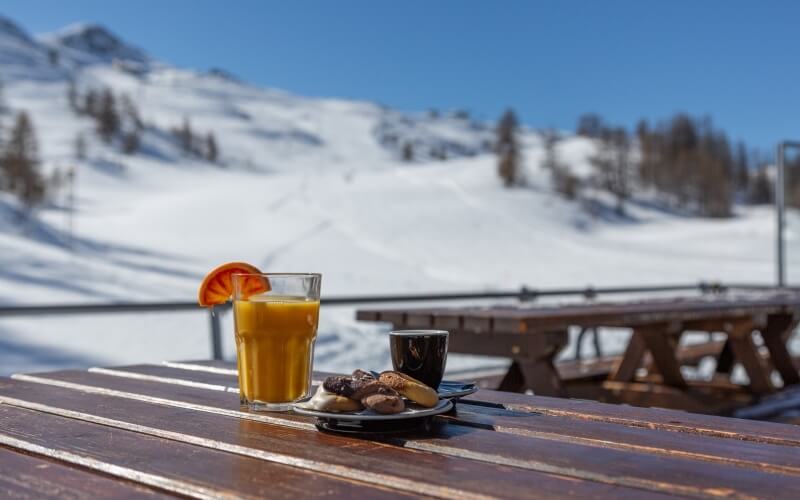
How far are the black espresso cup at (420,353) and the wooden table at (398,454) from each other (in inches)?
3.7

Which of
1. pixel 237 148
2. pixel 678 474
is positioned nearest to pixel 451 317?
pixel 678 474

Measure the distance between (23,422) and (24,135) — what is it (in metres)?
44.3

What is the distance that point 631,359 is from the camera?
4.86 m

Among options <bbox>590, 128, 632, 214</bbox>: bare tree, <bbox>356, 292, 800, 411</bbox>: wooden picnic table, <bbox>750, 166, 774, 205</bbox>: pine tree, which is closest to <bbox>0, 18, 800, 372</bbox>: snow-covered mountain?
<bbox>590, 128, 632, 214</bbox>: bare tree

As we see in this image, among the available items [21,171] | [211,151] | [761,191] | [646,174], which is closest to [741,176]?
[761,191]

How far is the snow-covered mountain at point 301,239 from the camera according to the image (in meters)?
13.5

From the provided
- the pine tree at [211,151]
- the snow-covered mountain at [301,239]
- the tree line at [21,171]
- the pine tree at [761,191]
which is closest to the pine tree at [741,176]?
the pine tree at [761,191]

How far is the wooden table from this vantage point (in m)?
0.99

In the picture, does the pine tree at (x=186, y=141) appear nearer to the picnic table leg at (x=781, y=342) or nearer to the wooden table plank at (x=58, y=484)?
the picnic table leg at (x=781, y=342)

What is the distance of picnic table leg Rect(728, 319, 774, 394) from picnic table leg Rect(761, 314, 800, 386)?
0.68 metres

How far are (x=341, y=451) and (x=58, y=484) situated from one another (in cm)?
38

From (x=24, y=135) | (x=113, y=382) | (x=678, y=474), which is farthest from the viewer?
(x=24, y=135)

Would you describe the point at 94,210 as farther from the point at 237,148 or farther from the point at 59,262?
the point at 237,148

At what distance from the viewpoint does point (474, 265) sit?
28.4 meters
